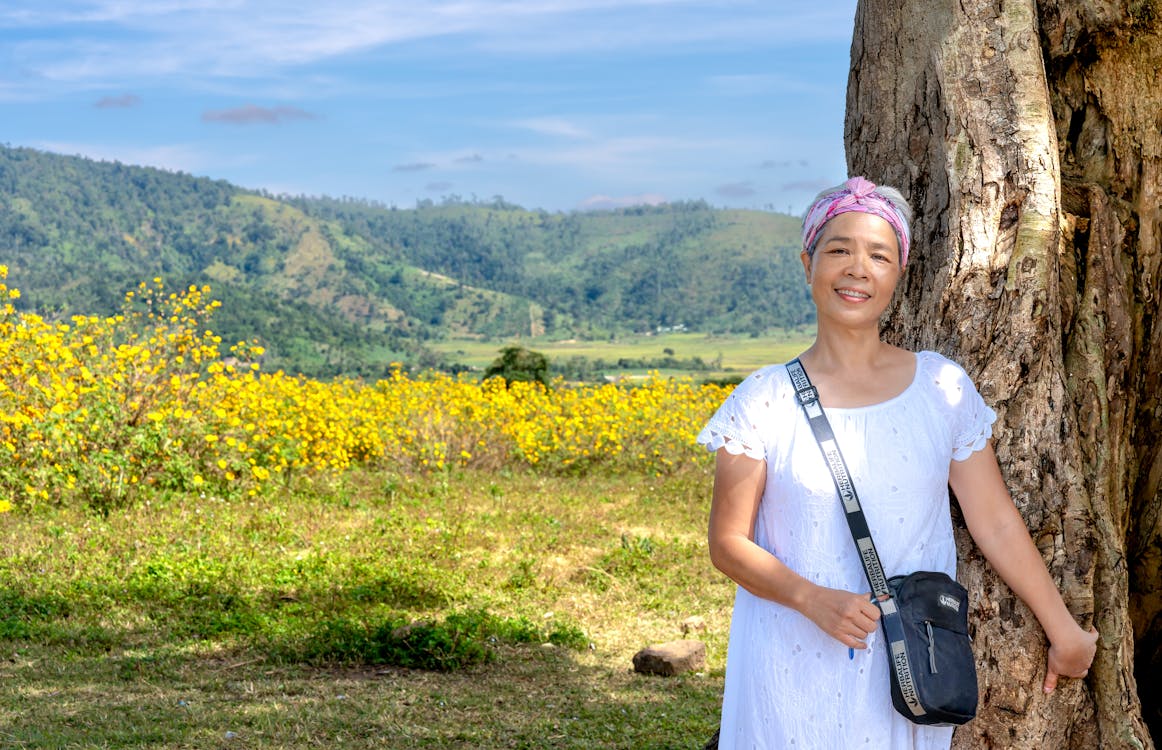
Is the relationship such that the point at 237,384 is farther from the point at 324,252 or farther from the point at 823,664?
the point at 324,252

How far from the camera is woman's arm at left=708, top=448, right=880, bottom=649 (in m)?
2.07

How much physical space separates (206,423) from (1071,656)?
7.39m

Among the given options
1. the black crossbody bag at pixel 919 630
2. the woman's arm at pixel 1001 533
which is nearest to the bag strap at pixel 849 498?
the black crossbody bag at pixel 919 630

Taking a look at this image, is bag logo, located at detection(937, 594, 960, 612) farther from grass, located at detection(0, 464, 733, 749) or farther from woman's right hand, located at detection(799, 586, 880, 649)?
grass, located at detection(0, 464, 733, 749)

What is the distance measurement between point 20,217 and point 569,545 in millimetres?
194020

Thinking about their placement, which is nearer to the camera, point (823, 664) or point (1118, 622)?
point (823, 664)

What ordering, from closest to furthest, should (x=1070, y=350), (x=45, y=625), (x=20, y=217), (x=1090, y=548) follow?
(x=1090, y=548)
(x=1070, y=350)
(x=45, y=625)
(x=20, y=217)

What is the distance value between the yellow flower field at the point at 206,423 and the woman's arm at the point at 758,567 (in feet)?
19.9

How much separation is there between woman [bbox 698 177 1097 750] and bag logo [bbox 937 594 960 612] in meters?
0.11

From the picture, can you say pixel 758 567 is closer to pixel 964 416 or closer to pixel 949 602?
pixel 949 602

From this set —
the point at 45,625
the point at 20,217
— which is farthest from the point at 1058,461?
the point at 20,217

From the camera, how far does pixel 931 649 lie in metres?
2.06

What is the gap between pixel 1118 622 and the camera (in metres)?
2.85

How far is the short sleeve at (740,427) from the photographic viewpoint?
7.04 feet
